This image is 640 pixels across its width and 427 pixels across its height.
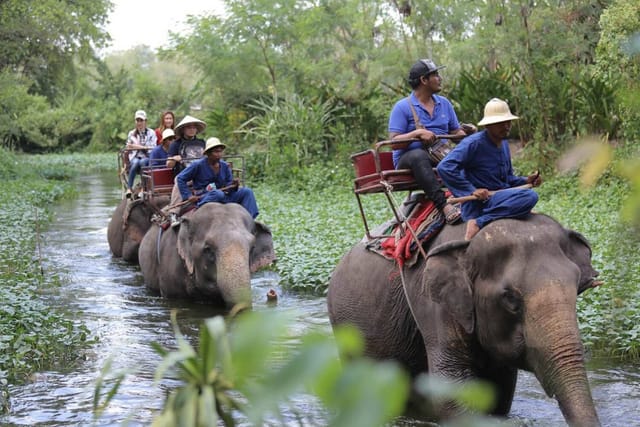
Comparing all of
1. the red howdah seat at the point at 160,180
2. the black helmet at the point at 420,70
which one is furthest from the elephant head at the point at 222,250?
the black helmet at the point at 420,70

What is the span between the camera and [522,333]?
199 inches

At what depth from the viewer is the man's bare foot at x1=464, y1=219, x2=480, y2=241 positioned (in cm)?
545

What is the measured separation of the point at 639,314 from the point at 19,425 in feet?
15.2

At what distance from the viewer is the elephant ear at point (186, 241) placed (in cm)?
1035

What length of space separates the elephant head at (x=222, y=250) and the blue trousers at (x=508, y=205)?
420 cm

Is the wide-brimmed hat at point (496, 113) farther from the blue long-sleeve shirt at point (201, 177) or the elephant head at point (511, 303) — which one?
the blue long-sleeve shirt at point (201, 177)

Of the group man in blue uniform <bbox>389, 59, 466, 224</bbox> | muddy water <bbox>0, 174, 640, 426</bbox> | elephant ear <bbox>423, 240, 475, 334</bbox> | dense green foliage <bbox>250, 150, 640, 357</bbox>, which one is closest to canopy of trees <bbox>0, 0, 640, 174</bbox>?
dense green foliage <bbox>250, 150, 640, 357</bbox>

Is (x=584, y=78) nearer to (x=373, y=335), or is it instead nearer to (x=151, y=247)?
(x=151, y=247)

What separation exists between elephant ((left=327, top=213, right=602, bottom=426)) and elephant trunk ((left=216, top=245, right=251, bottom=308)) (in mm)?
3492

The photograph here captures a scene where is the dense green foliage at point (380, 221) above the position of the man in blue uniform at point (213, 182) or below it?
below

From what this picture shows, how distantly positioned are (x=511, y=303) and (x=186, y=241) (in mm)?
5824

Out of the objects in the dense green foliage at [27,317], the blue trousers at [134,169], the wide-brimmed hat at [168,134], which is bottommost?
the dense green foliage at [27,317]

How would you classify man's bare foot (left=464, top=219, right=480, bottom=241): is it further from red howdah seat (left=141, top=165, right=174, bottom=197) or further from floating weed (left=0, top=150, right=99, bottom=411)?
red howdah seat (left=141, top=165, right=174, bottom=197)

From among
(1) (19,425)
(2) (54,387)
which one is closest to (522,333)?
(1) (19,425)
